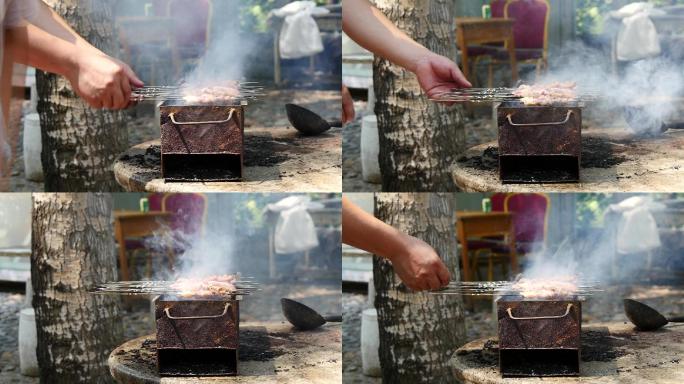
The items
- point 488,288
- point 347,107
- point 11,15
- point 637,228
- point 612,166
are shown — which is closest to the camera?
point 11,15

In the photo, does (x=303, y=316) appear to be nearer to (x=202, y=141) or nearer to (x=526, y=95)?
(x=202, y=141)

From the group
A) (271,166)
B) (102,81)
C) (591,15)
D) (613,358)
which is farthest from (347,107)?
(613,358)

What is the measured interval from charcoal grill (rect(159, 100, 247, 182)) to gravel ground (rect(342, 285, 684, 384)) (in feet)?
3.05

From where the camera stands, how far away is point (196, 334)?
12.4 ft

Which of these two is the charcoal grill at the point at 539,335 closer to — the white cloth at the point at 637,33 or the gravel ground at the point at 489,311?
the gravel ground at the point at 489,311

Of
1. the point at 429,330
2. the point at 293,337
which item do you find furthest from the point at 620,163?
the point at 293,337

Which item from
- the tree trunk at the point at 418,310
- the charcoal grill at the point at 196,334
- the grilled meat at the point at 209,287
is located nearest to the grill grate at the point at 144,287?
the grilled meat at the point at 209,287

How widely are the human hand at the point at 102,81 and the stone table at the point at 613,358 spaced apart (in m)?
1.46

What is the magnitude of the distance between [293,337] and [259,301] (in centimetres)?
25

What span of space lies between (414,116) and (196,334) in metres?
1.19

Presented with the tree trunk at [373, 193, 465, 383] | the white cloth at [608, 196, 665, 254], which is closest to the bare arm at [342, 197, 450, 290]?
the tree trunk at [373, 193, 465, 383]

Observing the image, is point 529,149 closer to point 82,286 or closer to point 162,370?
point 162,370

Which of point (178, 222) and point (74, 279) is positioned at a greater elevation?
point (178, 222)

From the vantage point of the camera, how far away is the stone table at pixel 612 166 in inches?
147
